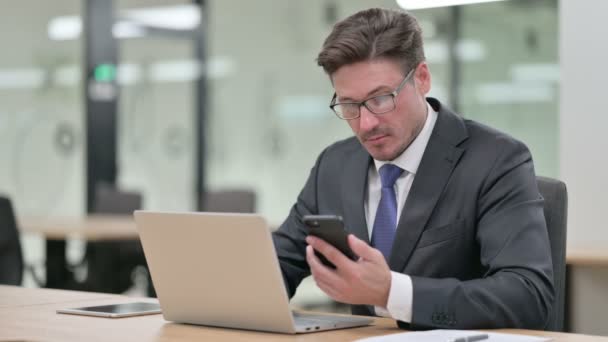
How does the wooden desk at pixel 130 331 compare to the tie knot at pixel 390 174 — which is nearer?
the wooden desk at pixel 130 331

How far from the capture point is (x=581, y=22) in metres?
4.07

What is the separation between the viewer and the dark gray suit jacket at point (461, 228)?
6.73ft

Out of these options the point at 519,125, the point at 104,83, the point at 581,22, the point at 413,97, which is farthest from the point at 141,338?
the point at 104,83

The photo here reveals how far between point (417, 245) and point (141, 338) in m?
0.73

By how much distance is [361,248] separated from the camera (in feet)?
6.27

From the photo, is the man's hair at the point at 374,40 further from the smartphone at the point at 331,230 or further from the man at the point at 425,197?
the smartphone at the point at 331,230

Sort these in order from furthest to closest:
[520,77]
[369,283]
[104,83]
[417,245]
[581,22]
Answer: [104,83] < [520,77] < [581,22] < [417,245] < [369,283]

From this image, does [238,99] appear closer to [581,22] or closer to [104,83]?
[104,83]

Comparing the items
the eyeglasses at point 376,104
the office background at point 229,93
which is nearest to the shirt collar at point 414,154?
the eyeglasses at point 376,104

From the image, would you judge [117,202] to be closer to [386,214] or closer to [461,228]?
[386,214]

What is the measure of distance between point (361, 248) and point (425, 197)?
48 cm

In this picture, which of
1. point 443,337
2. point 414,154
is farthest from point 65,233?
point 443,337

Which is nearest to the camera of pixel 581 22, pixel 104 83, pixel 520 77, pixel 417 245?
pixel 417 245

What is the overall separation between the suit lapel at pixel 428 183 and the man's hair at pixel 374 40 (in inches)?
7.8
